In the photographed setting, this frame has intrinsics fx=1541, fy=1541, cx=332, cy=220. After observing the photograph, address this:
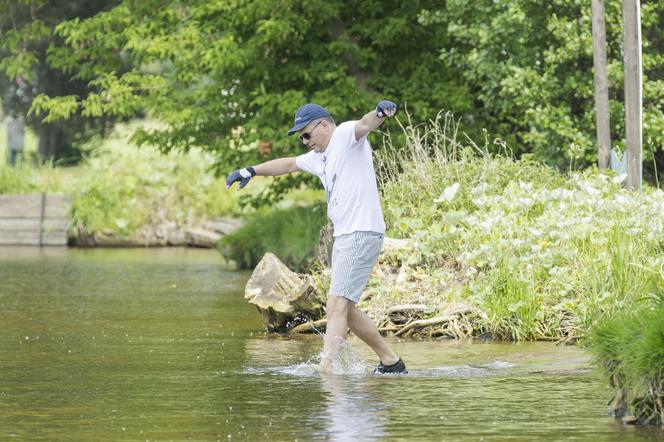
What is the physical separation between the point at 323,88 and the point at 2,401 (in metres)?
15.4

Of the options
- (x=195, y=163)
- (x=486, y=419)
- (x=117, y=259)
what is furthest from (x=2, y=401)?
(x=195, y=163)

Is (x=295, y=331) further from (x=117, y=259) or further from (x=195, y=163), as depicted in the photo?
(x=195, y=163)

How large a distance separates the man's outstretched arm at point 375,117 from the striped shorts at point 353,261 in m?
0.72

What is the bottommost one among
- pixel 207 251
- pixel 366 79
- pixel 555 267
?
pixel 207 251

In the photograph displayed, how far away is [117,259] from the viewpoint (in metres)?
27.0

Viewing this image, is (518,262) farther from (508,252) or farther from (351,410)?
(351,410)

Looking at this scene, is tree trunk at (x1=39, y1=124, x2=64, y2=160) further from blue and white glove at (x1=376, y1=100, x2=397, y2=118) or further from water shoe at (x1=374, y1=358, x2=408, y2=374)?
blue and white glove at (x1=376, y1=100, x2=397, y2=118)

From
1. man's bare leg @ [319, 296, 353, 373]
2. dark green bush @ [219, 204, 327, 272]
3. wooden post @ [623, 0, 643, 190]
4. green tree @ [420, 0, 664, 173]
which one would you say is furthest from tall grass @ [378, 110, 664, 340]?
dark green bush @ [219, 204, 327, 272]

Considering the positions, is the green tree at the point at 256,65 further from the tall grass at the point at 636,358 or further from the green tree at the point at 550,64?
the tall grass at the point at 636,358

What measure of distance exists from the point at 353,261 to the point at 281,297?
12.3 feet

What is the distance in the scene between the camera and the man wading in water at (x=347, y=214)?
10.6 meters

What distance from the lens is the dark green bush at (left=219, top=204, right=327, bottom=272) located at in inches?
903

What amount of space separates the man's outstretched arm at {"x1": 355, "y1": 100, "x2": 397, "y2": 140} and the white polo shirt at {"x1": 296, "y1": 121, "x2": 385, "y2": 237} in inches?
4.3

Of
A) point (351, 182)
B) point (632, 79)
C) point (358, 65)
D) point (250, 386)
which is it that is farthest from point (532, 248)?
point (358, 65)
